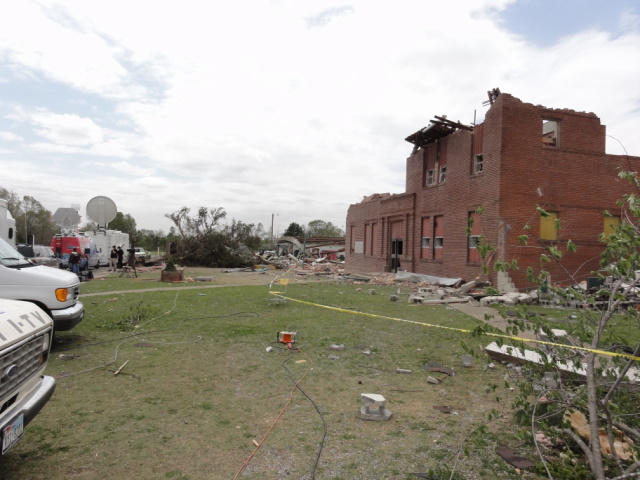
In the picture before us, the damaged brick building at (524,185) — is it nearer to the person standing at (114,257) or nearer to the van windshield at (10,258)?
the van windshield at (10,258)

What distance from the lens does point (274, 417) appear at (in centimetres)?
457

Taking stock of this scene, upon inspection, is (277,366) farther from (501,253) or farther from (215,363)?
(501,253)

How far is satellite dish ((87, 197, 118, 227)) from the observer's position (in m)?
19.0

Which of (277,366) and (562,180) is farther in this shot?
(562,180)

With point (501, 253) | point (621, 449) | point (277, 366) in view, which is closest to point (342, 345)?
point (277, 366)

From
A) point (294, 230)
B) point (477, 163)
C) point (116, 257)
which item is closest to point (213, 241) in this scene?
point (116, 257)

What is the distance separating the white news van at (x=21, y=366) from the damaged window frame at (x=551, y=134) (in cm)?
1999

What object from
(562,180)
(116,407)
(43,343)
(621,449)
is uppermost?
(562,180)

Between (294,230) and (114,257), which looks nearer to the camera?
(114,257)

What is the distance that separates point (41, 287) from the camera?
6.63m

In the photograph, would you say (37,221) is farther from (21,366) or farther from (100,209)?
(21,366)

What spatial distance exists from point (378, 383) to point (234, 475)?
2.85 metres

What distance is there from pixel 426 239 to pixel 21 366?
22.3m

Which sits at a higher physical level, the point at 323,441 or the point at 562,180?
the point at 562,180
